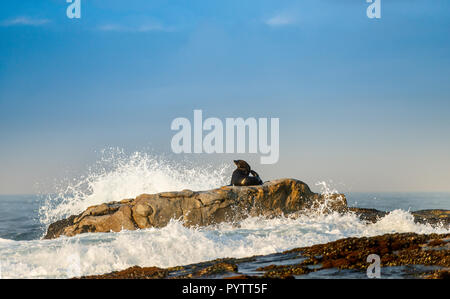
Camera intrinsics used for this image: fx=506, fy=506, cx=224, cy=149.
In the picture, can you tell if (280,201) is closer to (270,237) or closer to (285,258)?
(270,237)

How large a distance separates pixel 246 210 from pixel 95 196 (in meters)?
7.22

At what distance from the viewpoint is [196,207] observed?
723 inches

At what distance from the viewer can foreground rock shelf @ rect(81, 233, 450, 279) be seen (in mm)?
9266

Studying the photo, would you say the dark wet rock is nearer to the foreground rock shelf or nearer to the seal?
the foreground rock shelf

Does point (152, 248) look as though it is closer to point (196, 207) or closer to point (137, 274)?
point (137, 274)

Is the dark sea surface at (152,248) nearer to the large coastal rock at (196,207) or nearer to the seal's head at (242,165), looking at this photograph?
the large coastal rock at (196,207)

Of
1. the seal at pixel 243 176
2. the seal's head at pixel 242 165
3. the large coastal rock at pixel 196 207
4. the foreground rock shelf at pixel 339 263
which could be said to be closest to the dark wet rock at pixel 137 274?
the foreground rock shelf at pixel 339 263

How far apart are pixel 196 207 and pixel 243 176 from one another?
3056 mm

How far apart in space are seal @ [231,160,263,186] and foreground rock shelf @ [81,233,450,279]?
856cm

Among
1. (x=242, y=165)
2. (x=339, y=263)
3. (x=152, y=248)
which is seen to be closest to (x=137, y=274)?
(x=152, y=248)

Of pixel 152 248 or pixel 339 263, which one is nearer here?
pixel 339 263

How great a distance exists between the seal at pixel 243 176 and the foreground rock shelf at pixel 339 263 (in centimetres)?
856

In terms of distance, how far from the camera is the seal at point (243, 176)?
20.4 metres
